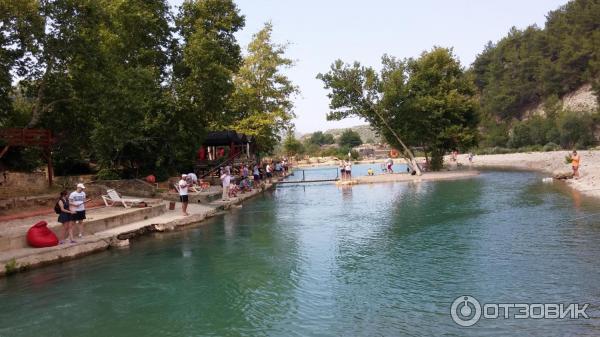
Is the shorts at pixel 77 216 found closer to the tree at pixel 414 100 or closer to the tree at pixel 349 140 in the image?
the tree at pixel 414 100

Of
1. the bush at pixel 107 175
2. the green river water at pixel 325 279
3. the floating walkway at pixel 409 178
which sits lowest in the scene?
the green river water at pixel 325 279

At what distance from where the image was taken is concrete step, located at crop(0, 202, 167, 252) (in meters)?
13.2

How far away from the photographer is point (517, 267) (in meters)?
10.9

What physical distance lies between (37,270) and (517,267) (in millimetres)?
12414

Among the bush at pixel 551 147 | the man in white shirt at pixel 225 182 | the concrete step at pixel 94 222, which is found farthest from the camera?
the bush at pixel 551 147

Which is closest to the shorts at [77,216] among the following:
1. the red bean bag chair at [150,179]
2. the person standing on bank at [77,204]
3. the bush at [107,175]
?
the person standing on bank at [77,204]

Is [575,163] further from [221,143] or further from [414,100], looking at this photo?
[221,143]

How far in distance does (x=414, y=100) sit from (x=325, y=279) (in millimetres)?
34278

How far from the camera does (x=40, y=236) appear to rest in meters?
13.6

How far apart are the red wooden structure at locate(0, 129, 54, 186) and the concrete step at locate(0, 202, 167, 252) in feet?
11.5

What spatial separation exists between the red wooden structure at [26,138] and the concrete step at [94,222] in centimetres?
350

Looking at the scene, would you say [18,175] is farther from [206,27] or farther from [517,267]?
[517,267]

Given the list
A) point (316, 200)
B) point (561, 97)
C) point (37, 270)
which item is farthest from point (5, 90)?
point (561, 97)

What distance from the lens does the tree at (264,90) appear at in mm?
48562
